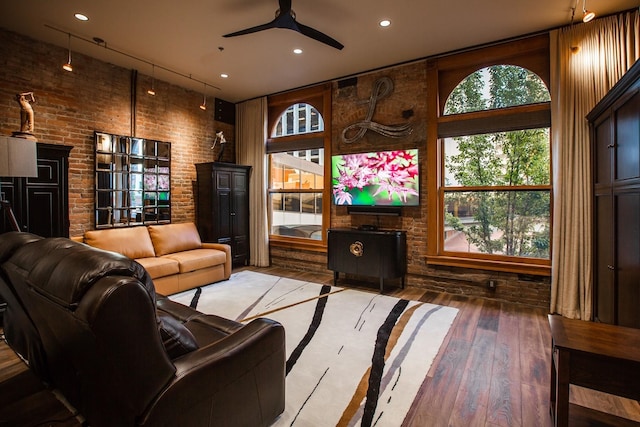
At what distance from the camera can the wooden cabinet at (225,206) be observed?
549cm

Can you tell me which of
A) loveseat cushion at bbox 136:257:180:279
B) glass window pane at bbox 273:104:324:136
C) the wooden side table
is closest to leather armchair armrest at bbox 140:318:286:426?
the wooden side table

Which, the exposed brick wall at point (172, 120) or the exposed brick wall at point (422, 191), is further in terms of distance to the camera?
the exposed brick wall at point (422, 191)

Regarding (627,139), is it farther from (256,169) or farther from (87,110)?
(87,110)

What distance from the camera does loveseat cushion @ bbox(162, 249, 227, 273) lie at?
171 inches

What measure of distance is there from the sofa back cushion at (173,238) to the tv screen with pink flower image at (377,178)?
2.33 metres

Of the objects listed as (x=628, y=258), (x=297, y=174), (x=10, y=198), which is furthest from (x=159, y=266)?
(x=628, y=258)

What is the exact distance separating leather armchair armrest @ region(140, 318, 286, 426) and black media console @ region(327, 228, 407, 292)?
2790 mm

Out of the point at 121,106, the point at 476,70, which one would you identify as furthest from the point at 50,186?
the point at 476,70

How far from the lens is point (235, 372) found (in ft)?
4.94

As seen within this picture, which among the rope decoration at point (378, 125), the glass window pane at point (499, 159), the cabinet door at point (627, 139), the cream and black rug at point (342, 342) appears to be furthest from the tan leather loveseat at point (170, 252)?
the cabinet door at point (627, 139)

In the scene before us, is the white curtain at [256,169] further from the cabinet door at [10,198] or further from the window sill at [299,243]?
the cabinet door at [10,198]

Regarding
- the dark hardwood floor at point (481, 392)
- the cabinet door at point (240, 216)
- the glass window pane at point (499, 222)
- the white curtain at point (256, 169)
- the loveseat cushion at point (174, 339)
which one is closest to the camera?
the loveseat cushion at point (174, 339)

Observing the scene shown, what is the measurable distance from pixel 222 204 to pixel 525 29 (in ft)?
16.0

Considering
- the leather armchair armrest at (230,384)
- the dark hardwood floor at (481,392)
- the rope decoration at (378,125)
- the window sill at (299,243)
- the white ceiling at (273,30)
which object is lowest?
the dark hardwood floor at (481,392)
